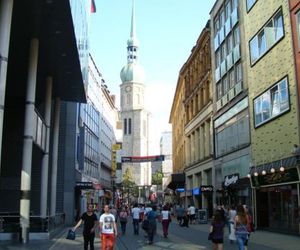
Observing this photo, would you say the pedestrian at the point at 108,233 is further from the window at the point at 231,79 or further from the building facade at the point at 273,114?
the window at the point at 231,79

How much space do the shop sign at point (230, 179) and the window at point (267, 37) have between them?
7.99 meters

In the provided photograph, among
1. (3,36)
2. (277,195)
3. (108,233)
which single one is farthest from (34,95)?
(277,195)

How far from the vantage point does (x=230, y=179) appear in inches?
1396

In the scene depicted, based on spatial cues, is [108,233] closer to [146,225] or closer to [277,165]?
[146,225]

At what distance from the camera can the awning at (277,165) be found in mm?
23750

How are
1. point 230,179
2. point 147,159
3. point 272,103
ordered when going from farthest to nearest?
point 147,159
point 230,179
point 272,103

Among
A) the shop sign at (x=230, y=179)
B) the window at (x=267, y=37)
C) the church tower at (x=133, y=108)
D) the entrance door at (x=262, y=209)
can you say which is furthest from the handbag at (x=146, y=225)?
the church tower at (x=133, y=108)

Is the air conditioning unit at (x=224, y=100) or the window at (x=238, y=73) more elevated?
the window at (x=238, y=73)

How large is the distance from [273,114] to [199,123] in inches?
892

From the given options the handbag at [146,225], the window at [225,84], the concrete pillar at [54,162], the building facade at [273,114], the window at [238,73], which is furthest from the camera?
the window at [225,84]

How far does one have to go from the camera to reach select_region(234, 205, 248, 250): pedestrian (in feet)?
43.9

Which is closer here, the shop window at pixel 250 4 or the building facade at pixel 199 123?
the shop window at pixel 250 4

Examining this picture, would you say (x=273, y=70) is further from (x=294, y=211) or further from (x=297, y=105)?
(x=294, y=211)

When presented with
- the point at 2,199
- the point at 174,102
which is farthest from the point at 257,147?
the point at 174,102
